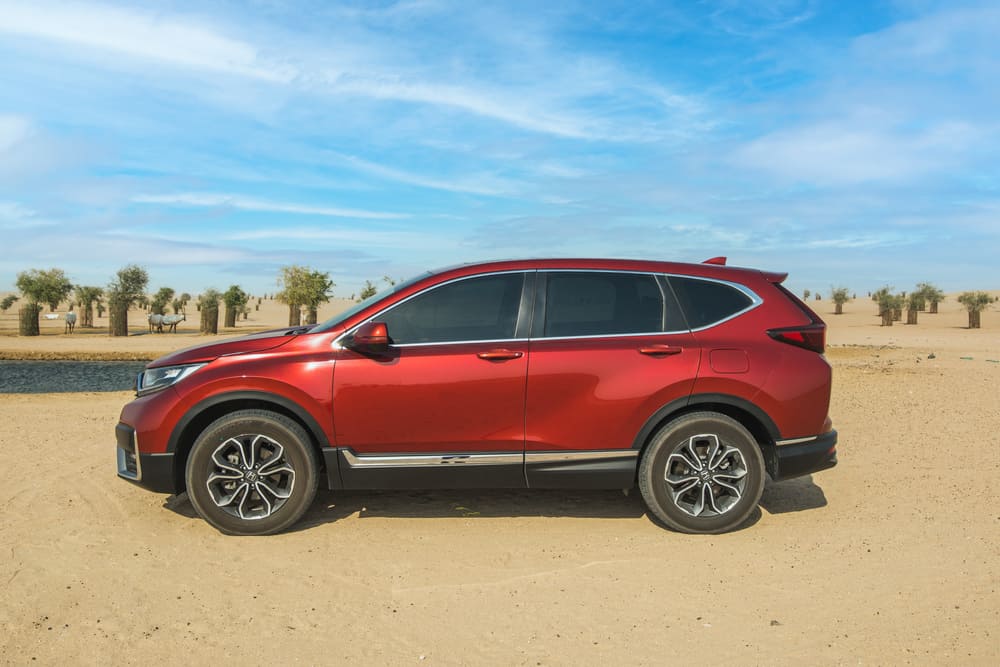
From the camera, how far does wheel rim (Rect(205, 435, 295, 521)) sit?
16.2 feet

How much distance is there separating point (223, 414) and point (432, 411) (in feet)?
4.90

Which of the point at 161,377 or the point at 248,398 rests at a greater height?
the point at 161,377

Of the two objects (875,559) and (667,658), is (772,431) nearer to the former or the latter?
(875,559)

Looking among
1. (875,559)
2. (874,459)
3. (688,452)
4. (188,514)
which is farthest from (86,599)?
(874,459)

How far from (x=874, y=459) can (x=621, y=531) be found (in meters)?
3.62

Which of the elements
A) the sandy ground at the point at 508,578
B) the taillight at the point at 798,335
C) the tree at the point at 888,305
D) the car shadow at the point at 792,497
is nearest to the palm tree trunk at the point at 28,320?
the sandy ground at the point at 508,578

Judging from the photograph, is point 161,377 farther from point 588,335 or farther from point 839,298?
point 839,298

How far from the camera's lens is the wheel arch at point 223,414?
4.92 metres

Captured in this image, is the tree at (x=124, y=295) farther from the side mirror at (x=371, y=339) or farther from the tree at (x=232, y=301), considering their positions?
the side mirror at (x=371, y=339)

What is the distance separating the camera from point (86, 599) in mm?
3994

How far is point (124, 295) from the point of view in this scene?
29438mm

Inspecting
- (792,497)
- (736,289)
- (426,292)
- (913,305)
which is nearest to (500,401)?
(426,292)

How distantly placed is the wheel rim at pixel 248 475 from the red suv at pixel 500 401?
13mm

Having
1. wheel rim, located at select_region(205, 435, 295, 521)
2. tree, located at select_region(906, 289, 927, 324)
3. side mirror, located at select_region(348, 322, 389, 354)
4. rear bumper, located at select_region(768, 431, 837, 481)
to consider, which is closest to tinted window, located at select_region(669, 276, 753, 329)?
rear bumper, located at select_region(768, 431, 837, 481)
